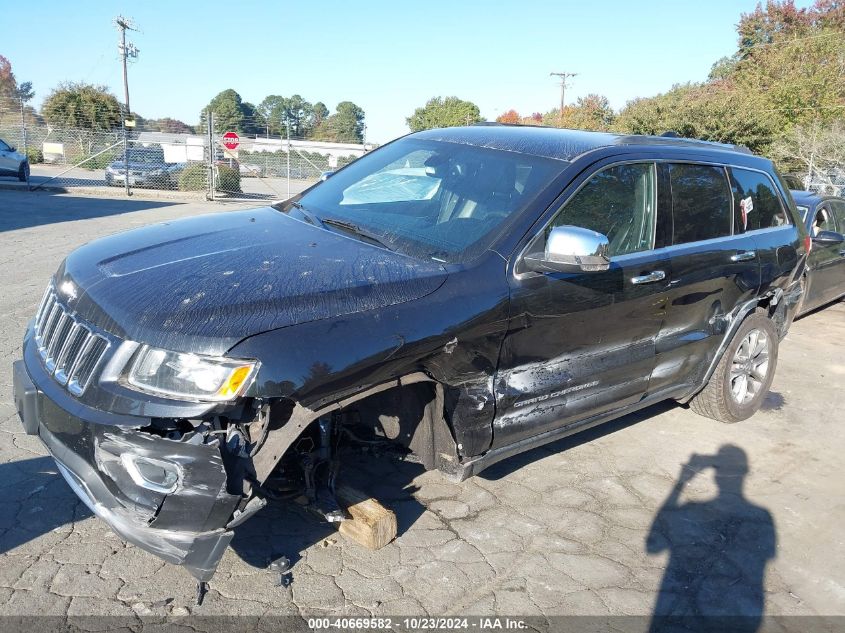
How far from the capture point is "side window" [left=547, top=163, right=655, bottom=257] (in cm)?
369

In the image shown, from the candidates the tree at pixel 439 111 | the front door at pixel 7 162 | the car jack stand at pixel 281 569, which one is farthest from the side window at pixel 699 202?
the tree at pixel 439 111

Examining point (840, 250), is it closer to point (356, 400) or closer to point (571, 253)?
point (571, 253)

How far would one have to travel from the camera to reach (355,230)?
368 centimetres

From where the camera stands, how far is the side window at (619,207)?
3.69 metres

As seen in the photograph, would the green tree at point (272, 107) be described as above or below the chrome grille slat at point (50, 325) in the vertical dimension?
above

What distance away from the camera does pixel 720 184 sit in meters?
4.74

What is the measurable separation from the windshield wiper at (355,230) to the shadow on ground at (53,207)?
9989mm

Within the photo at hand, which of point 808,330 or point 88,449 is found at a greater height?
point 88,449

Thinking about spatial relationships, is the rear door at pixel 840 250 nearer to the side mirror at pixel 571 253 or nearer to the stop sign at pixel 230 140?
the side mirror at pixel 571 253

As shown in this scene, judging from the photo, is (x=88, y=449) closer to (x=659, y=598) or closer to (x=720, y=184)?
(x=659, y=598)

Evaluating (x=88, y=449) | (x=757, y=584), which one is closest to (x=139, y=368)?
(x=88, y=449)

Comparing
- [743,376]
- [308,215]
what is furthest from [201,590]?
[743,376]

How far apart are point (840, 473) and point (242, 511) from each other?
402 centimetres

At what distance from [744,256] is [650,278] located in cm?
126
